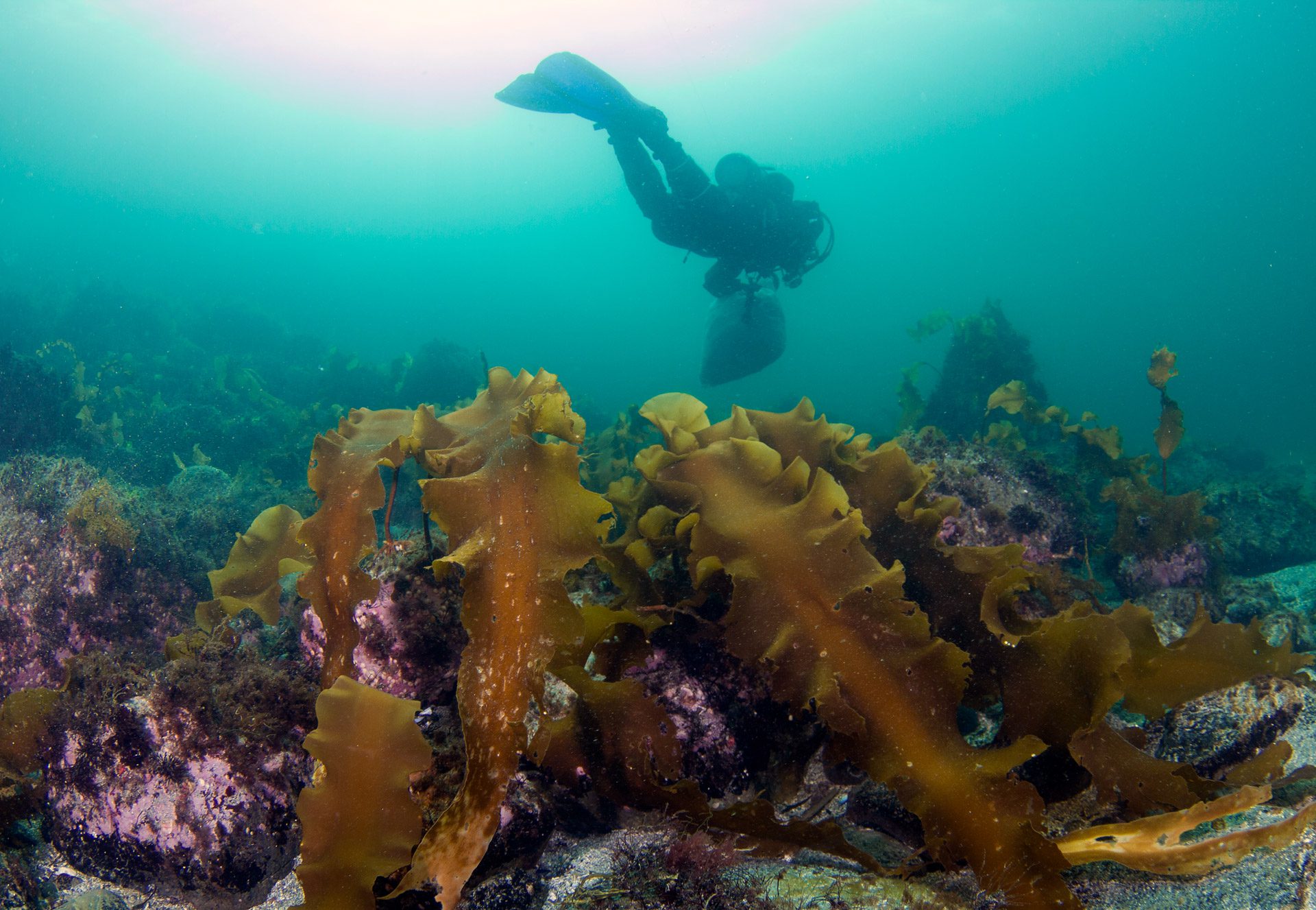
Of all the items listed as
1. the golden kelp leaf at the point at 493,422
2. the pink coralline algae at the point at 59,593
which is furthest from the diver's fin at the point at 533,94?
the golden kelp leaf at the point at 493,422

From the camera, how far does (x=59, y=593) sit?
2.99 m

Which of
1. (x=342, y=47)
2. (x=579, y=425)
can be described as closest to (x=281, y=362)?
(x=579, y=425)

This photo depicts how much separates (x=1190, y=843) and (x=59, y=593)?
4.82 m

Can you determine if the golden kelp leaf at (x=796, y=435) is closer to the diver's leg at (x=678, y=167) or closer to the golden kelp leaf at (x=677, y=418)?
the golden kelp leaf at (x=677, y=418)

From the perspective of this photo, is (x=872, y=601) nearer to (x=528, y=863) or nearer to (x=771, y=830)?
(x=771, y=830)

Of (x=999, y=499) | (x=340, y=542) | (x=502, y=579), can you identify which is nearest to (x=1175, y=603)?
(x=999, y=499)

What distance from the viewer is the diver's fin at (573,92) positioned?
22.5 ft

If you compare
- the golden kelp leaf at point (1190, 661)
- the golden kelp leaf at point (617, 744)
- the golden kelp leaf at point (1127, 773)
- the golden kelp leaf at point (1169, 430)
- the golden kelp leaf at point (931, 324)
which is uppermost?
the golden kelp leaf at point (931, 324)

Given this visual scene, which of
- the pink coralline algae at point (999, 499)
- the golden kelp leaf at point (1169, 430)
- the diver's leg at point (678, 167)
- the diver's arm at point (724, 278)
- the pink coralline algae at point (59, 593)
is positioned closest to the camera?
the pink coralline algae at point (59, 593)

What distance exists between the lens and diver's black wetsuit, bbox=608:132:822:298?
778 cm

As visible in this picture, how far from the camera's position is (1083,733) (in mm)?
1271

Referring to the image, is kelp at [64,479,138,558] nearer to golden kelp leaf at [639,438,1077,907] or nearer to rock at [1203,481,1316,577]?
golden kelp leaf at [639,438,1077,907]

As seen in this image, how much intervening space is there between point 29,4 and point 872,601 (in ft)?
212

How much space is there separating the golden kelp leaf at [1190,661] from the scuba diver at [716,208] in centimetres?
762
